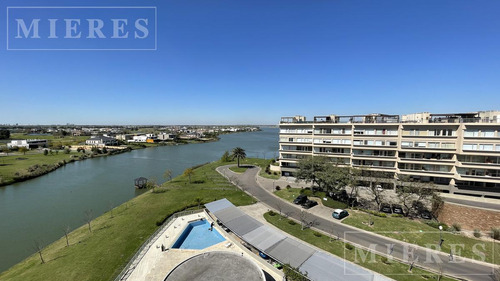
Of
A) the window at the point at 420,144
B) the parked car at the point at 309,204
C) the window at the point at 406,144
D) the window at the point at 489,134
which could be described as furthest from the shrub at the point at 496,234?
the parked car at the point at 309,204

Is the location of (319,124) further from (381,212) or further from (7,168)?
(7,168)

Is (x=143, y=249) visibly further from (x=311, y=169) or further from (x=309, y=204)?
(x=311, y=169)

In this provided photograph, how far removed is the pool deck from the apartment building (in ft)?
93.0

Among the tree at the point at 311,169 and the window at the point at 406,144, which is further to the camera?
the tree at the point at 311,169

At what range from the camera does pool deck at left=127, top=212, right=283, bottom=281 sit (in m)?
18.8

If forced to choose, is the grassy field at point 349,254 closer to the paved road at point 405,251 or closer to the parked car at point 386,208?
the paved road at point 405,251

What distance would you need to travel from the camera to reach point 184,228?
27484 mm

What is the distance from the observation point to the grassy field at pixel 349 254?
60.4 feet

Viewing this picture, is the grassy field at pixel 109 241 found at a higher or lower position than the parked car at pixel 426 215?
lower

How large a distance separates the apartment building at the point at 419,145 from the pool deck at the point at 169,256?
2836 cm

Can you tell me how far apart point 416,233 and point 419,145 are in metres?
17.9

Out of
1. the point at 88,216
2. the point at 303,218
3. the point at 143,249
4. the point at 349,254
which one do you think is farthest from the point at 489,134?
the point at 88,216

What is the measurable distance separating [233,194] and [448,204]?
3266 cm

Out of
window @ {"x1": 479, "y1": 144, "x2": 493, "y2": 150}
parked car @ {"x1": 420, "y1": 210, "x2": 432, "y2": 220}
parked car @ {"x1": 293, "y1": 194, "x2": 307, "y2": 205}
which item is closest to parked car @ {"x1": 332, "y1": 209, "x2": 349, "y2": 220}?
parked car @ {"x1": 293, "y1": 194, "x2": 307, "y2": 205}
